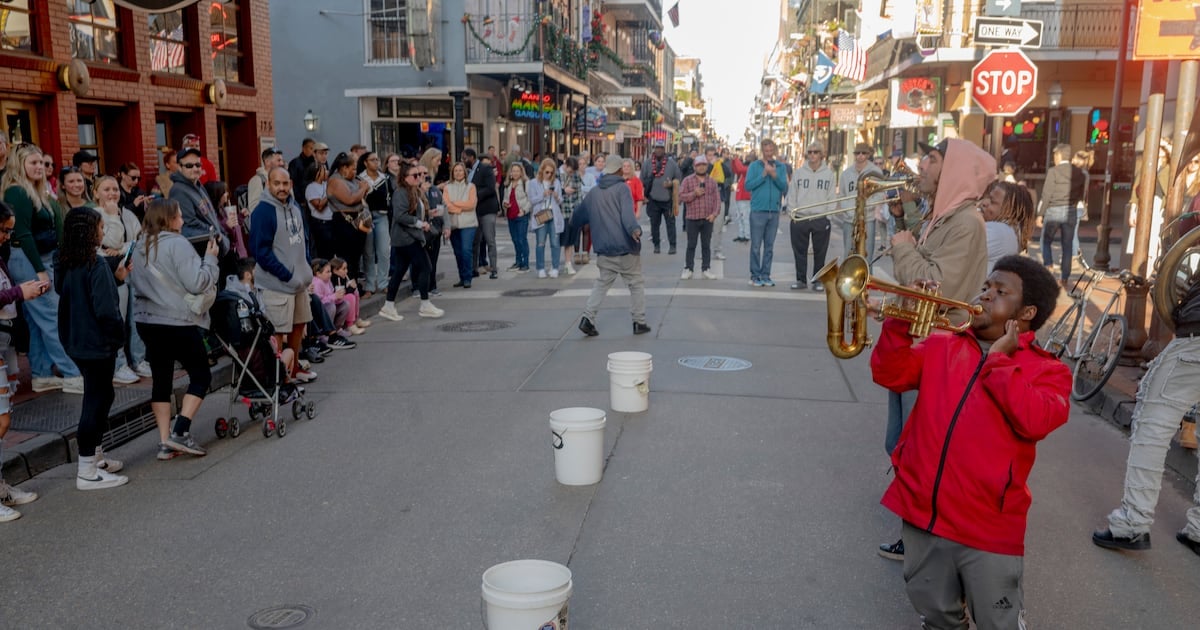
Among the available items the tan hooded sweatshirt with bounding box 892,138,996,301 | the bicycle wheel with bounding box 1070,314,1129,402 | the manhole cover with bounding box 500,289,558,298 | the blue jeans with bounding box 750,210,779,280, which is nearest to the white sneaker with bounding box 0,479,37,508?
the tan hooded sweatshirt with bounding box 892,138,996,301

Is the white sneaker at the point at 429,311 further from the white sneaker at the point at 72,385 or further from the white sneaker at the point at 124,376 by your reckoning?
the white sneaker at the point at 72,385

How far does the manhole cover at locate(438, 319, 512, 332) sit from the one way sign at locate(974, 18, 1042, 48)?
6838 millimetres

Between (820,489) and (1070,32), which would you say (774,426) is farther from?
(1070,32)

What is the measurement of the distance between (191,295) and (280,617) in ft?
9.48

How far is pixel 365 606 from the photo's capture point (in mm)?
4453

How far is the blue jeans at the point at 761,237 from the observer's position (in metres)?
13.8

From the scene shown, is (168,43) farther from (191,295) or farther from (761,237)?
(191,295)

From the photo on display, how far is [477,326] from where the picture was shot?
11.4 m

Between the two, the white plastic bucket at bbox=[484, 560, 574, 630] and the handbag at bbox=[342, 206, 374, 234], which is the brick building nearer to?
the handbag at bbox=[342, 206, 374, 234]

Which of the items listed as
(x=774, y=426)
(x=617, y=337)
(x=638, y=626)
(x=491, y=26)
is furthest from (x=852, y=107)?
(x=638, y=626)

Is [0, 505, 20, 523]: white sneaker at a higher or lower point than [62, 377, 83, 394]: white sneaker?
lower

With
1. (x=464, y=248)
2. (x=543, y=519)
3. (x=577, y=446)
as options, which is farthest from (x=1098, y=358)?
(x=464, y=248)

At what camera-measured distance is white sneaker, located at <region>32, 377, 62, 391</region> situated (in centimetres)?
807

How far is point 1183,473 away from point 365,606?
529cm
